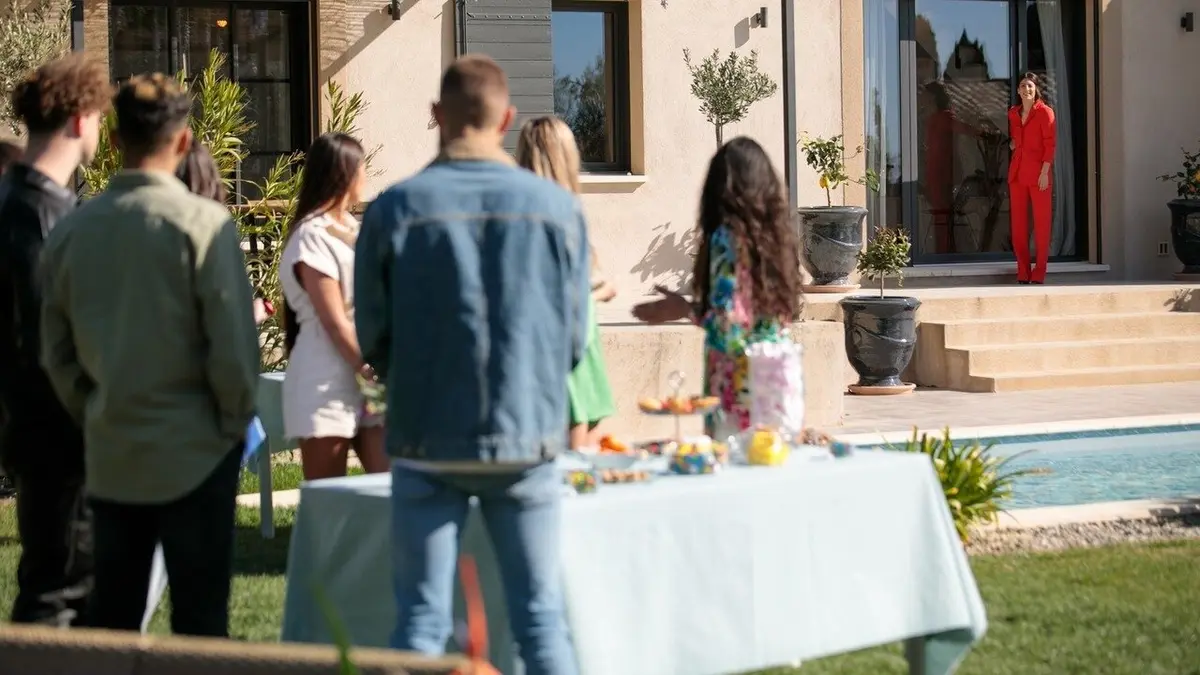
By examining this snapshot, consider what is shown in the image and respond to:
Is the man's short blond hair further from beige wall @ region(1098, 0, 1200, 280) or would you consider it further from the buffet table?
beige wall @ region(1098, 0, 1200, 280)

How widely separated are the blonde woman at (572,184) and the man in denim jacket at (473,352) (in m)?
1.53

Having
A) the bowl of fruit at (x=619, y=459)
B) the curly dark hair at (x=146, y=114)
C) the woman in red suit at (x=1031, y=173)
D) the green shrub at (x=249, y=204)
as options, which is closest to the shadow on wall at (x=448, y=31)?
the green shrub at (x=249, y=204)

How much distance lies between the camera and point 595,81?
47.7ft

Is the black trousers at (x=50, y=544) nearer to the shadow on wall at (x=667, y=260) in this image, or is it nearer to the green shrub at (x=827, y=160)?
the green shrub at (x=827, y=160)

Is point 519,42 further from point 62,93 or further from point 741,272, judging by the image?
point 62,93

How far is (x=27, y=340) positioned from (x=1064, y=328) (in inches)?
429

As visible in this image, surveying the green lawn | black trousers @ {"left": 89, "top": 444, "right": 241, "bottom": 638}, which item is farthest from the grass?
black trousers @ {"left": 89, "top": 444, "right": 241, "bottom": 638}

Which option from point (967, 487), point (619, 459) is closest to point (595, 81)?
point (967, 487)

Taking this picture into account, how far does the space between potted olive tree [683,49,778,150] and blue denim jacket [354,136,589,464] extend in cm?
1033

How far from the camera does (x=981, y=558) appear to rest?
654 cm

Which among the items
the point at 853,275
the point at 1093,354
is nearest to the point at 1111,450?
the point at 1093,354

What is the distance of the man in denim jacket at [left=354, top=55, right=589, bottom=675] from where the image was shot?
3316 millimetres

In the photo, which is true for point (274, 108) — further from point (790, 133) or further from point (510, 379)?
point (510, 379)

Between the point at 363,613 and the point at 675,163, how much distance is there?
10708 millimetres
